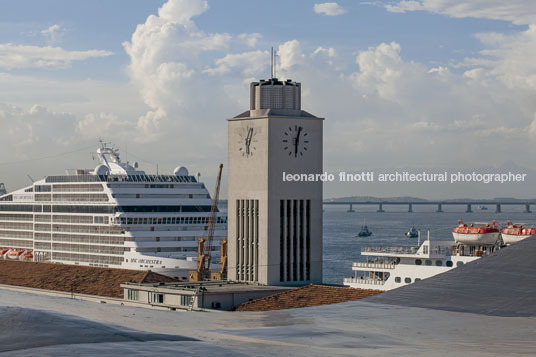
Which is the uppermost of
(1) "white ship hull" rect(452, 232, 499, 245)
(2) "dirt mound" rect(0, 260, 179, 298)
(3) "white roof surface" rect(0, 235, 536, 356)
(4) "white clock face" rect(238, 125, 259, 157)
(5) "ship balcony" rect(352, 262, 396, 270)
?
(4) "white clock face" rect(238, 125, 259, 157)

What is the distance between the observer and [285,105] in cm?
6172

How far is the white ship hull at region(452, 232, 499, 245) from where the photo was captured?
56.9 meters

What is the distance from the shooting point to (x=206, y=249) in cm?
8219

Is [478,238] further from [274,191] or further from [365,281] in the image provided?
[274,191]

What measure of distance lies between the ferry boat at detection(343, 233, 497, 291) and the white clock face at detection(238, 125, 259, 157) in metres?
10.6

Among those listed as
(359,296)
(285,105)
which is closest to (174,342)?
(359,296)

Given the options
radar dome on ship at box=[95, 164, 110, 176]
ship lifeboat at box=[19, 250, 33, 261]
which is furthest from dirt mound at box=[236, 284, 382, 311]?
ship lifeboat at box=[19, 250, 33, 261]

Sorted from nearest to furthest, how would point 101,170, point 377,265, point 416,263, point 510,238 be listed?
point 510,238 < point 416,263 < point 377,265 < point 101,170

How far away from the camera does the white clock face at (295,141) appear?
61.1 metres

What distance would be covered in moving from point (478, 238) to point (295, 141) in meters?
14.0

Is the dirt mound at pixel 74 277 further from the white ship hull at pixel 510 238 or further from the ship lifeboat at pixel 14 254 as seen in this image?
the white ship hull at pixel 510 238

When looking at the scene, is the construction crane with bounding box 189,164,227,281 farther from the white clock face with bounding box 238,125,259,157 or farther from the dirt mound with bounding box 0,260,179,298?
the white clock face with bounding box 238,125,259,157

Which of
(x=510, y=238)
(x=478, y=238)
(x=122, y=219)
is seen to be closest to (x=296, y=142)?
(x=478, y=238)

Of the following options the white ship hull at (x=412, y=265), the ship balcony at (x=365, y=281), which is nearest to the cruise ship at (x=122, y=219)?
the ship balcony at (x=365, y=281)
